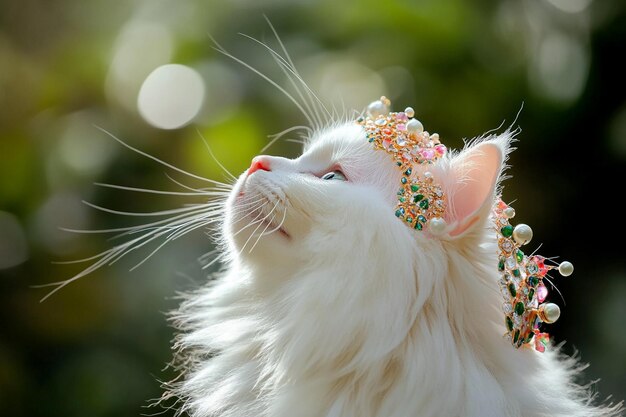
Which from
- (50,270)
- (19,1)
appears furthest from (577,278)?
(19,1)

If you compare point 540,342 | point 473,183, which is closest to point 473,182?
point 473,183

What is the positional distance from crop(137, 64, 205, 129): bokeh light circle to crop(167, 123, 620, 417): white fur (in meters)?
1.31

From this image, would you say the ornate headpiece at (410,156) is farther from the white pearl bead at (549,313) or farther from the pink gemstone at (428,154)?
the white pearl bead at (549,313)

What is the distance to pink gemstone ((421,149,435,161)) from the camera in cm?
99

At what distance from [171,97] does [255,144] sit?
0.33 m

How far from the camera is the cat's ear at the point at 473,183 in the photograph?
920mm

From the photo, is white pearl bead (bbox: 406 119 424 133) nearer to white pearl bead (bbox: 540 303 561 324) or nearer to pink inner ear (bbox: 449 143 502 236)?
pink inner ear (bbox: 449 143 502 236)

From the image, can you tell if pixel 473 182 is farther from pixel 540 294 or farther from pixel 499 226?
pixel 540 294

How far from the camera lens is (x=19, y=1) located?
2857 mm

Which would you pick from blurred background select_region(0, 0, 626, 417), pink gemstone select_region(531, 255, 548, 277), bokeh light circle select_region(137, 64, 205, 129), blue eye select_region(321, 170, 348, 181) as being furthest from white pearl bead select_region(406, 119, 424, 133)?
bokeh light circle select_region(137, 64, 205, 129)

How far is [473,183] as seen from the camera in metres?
0.95

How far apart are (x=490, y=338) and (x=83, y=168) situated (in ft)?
5.39

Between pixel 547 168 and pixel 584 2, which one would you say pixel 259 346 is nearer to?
pixel 547 168

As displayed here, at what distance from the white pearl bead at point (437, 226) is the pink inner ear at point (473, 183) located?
0.03 m
